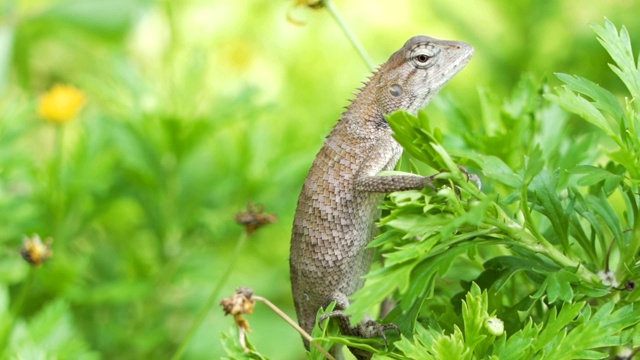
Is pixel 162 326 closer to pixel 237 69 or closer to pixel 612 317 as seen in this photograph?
pixel 612 317

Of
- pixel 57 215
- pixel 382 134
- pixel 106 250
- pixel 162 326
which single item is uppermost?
pixel 382 134

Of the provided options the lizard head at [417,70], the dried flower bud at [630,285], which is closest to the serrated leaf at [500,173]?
the dried flower bud at [630,285]

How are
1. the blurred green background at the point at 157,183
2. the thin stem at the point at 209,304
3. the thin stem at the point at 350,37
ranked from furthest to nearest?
the blurred green background at the point at 157,183 → the thin stem at the point at 350,37 → the thin stem at the point at 209,304

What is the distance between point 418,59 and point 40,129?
3163mm

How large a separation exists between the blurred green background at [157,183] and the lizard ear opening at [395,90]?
0.72 ft

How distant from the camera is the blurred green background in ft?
8.07

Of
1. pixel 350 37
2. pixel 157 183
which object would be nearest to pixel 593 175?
pixel 350 37

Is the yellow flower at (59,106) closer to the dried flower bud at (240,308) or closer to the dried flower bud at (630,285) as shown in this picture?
the dried flower bud at (240,308)

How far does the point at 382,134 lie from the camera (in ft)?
5.54

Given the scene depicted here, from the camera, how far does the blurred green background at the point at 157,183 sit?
2.46 m

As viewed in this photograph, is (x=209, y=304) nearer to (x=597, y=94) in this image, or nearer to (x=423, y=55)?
(x=423, y=55)

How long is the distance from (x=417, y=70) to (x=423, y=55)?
3cm

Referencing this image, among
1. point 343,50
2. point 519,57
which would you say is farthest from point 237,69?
point 519,57

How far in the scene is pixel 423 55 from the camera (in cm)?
175
